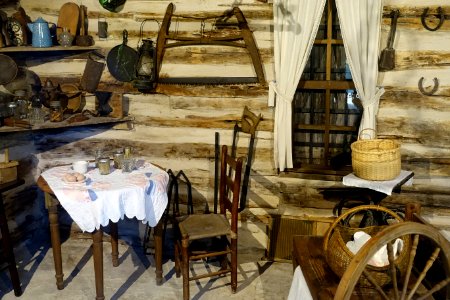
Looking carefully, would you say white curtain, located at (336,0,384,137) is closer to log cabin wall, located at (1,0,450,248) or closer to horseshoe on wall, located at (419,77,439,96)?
log cabin wall, located at (1,0,450,248)

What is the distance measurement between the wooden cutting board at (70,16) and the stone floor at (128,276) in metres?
2.01

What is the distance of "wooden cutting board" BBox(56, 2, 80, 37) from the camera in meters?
4.20

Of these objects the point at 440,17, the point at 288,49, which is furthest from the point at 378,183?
the point at 440,17

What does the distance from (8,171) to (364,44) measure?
318cm

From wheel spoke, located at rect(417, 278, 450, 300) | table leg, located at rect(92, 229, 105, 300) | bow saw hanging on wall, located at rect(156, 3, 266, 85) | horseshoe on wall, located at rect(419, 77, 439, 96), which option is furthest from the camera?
bow saw hanging on wall, located at rect(156, 3, 266, 85)

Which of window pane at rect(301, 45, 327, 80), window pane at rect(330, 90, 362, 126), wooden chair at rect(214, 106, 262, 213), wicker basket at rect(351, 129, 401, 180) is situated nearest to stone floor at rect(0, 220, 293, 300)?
wooden chair at rect(214, 106, 262, 213)

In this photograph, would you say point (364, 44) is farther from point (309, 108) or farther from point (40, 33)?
point (40, 33)

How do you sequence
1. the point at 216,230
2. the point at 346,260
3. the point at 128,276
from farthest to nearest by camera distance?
the point at 128,276
the point at 216,230
the point at 346,260

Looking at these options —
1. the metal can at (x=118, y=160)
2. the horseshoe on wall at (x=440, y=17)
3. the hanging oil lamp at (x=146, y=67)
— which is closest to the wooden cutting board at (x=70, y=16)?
the hanging oil lamp at (x=146, y=67)

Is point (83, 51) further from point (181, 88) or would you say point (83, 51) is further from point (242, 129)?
point (242, 129)

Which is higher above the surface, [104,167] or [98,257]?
[104,167]

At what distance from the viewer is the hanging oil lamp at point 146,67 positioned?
161 inches

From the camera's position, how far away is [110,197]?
316 cm

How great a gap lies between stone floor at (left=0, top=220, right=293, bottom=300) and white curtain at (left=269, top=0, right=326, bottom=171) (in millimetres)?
1127
